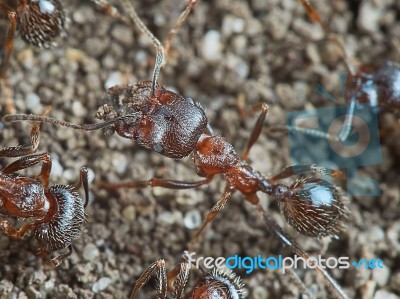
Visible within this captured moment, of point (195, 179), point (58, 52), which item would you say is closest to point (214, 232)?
point (195, 179)

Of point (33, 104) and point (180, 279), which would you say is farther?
point (33, 104)

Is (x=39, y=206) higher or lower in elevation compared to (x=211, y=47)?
lower

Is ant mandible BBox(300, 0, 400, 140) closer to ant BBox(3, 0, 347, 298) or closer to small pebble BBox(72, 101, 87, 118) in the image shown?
ant BBox(3, 0, 347, 298)

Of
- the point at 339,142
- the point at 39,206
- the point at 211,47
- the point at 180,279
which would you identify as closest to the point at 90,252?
the point at 39,206

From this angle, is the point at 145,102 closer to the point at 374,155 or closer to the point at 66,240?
the point at 66,240

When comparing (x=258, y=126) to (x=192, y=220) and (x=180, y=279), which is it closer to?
(x=192, y=220)

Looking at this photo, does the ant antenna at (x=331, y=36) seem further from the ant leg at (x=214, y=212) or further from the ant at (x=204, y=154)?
the ant leg at (x=214, y=212)

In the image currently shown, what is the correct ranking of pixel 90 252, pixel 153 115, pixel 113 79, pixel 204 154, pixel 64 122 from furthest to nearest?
pixel 113 79
pixel 204 154
pixel 90 252
pixel 153 115
pixel 64 122

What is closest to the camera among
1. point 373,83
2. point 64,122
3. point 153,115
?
point 64,122
